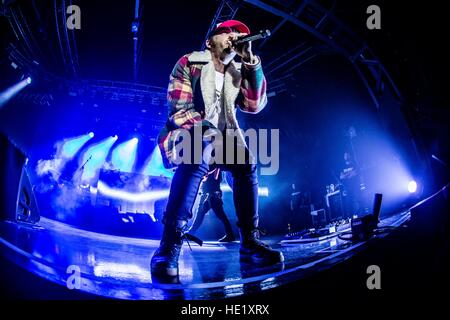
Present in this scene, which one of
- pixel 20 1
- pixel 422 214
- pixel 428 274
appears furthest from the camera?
pixel 20 1

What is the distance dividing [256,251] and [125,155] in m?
8.10

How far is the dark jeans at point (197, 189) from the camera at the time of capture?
4.61ft

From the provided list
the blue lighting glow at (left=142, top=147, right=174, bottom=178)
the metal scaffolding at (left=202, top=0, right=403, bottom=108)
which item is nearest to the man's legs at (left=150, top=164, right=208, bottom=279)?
the metal scaffolding at (left=202, top=0, right=403, bottom=108)

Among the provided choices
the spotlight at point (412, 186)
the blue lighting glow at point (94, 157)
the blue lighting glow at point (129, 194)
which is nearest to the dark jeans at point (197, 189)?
the spotlight at point (412, 186)

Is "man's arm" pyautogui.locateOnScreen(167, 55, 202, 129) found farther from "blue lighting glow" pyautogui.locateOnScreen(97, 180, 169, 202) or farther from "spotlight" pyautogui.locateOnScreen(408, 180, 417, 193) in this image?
"blue lighting glow" pyautogui.locateOnScreen(97, 180, 169, 202)

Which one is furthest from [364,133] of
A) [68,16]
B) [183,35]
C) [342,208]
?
[68,16]

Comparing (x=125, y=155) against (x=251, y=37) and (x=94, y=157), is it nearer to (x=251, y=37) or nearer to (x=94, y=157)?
(x=94, y=157)

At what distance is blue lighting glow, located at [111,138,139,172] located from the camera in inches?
313

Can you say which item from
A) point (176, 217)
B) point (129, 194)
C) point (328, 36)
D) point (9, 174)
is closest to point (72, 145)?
point (129, 194)

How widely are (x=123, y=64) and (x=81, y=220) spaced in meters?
4.74

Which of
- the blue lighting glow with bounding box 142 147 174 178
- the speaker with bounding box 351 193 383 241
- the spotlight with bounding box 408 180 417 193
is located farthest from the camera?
the blue lighting glow with bounding box 142 147 174 178

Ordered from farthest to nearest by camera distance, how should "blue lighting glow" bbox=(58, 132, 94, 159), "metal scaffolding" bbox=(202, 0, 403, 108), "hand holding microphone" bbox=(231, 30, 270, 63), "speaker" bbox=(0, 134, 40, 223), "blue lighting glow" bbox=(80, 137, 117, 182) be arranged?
1. "blue lighting glow" bbox=(80, 137, 117, 182)
2. "blue lighting glow" bbox=(58, 132, 94, 159)
3. "metal scaffolding" bbox=(202, 0, 403, 108)
4. "speaker" bbox=(0, 134, 40, 223)
5. "hand holding microphone" bbox=(231, 30, 270, 63)

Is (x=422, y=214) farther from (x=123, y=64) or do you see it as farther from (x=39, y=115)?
(x=39, y=115)

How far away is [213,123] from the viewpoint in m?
1.67
